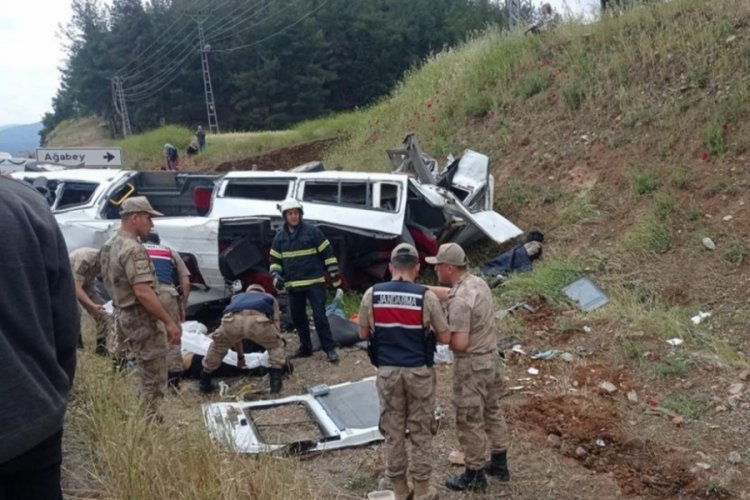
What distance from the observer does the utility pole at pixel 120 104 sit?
4339cm

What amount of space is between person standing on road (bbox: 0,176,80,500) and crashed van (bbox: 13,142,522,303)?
6741 mm

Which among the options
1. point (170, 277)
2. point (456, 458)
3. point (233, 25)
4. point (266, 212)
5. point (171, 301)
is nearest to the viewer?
point (456, 458)

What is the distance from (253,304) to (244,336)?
0.30 meters

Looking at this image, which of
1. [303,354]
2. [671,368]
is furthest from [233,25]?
[671,368]

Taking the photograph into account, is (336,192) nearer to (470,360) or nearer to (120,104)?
(470,360)

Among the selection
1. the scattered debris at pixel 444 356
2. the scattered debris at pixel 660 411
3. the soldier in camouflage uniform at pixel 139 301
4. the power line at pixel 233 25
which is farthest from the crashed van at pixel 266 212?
the power line at pixel 233 25

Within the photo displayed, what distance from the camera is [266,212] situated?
934 cm

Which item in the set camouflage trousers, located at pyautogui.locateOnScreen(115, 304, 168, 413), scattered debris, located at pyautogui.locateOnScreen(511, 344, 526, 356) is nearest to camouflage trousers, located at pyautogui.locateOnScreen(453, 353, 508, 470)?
camouflage trousers, located at pyautogui.locateOnScreen(115, 304, 168, 413)

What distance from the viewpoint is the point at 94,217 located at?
947 cm

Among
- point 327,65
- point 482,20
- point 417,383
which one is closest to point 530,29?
point 417,383

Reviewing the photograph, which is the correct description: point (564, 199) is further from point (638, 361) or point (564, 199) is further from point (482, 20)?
point (482, 20)

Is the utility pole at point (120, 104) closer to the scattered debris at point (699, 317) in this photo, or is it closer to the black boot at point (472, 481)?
the scattered debris at point (699, 317)

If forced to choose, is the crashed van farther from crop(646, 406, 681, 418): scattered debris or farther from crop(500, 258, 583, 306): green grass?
crop(646, 406, 681, 418): scattered debris

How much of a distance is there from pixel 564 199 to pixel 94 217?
6631 millimetres
